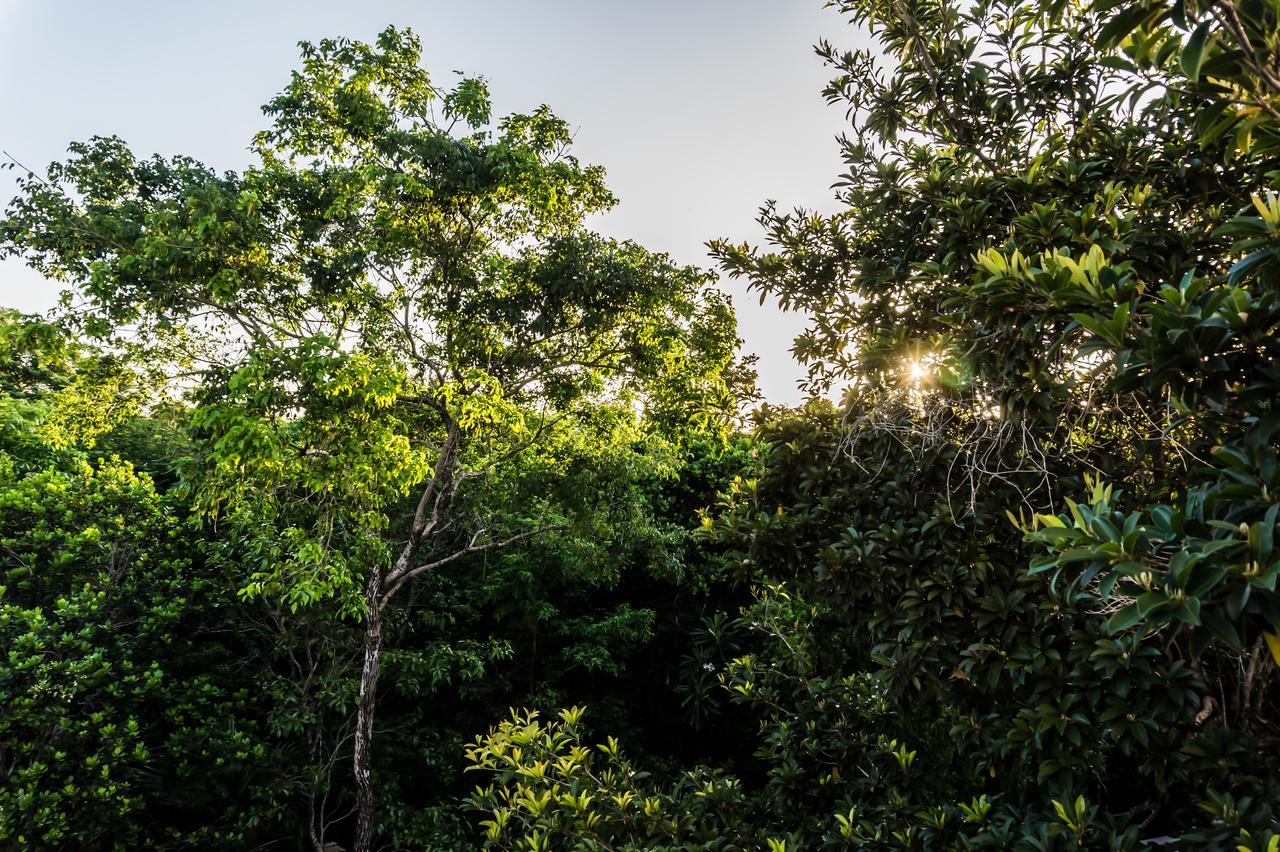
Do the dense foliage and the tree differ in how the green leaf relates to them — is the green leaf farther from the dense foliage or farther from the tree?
the tree

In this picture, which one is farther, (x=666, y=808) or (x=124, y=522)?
(x=124, y=522)

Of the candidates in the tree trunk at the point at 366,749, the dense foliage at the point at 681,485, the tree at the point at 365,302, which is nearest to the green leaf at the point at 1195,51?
the dense foliage at the point at 681,485

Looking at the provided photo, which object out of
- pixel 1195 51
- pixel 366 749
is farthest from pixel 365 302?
pixel 1195 51

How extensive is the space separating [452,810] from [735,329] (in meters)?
7.65

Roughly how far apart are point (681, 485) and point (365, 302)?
724 cm

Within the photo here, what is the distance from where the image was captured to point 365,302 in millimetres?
6648

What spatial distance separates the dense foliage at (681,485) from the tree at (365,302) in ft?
0.18

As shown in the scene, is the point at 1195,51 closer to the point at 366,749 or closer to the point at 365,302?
the point at 365,302

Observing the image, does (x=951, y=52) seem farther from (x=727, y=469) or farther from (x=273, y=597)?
(x=273, y=597)

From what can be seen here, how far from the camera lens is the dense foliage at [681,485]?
1933 mm

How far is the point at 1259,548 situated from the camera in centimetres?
117

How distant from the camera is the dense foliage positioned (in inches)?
76.1

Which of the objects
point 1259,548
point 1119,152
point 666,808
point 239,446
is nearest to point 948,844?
point 666,808

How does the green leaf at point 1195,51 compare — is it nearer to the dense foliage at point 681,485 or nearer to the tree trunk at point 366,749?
the dense foliage at point 681,485
